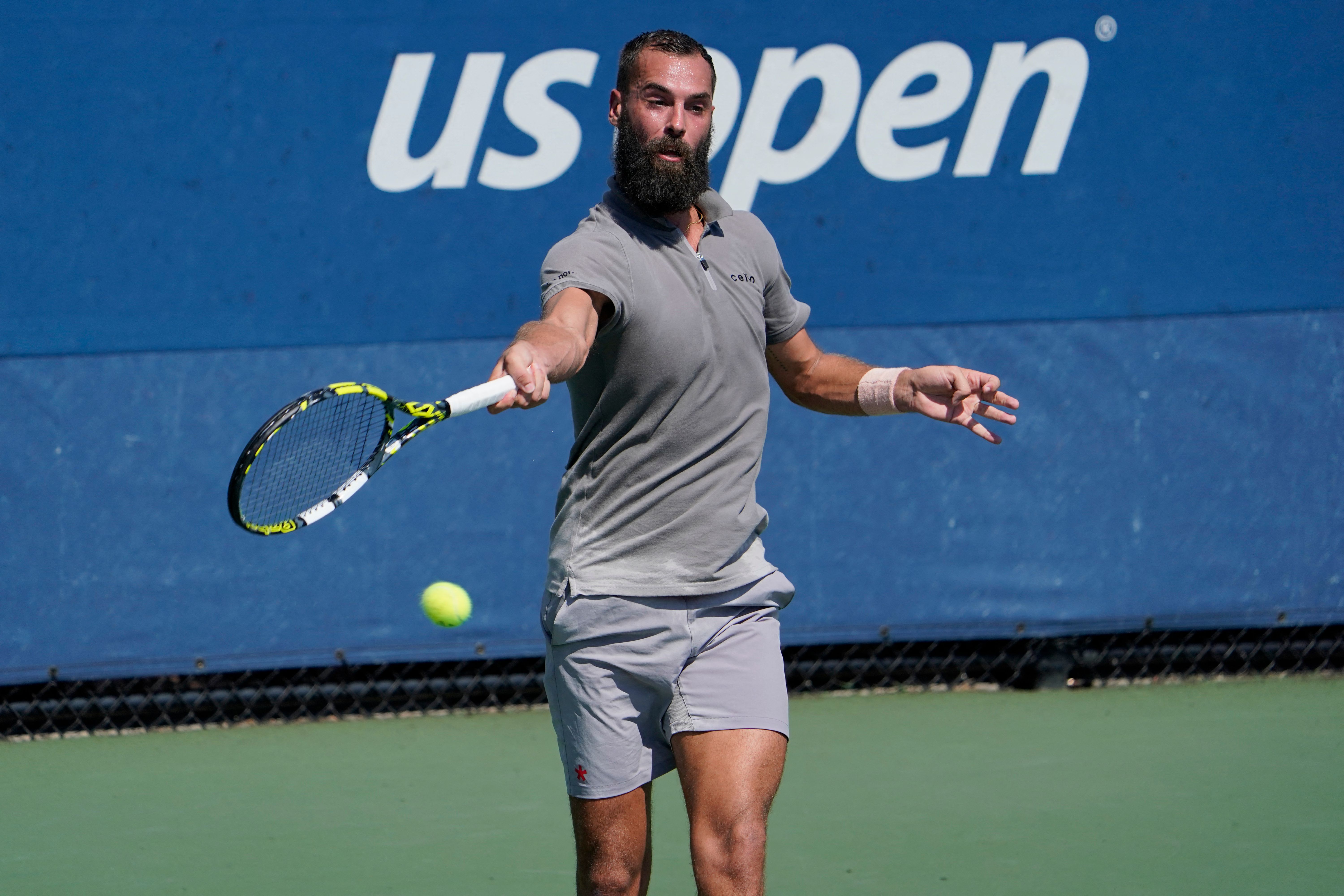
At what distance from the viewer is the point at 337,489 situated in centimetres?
248

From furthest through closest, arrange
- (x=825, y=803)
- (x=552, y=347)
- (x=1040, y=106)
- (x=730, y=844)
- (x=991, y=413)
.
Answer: (x=1040, y=106), (x=825, y=803), (x=991, y=413), (x=730, y=844), (x=552, y=347)

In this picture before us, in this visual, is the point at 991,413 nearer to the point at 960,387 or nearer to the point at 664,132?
the point at 960,387

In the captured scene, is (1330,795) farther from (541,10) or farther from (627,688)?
(541,10)

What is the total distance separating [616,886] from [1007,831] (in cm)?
171

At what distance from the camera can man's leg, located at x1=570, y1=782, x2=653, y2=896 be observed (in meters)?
2.52

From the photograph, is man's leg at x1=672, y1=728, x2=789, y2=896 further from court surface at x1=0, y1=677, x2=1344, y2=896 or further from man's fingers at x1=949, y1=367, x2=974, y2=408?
court surface at x1=0, y1=677, x2=1344, y2=896

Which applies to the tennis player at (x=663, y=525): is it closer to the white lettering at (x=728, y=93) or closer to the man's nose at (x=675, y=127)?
the man's nose at (x=675, y=127)

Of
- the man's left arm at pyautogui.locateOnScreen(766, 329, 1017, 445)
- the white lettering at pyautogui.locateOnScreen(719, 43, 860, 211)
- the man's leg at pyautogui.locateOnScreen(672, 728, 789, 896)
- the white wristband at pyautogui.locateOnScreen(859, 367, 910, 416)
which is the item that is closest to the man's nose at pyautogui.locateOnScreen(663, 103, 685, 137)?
the man's left arm at pyautogui.locateOnScreen(766, 329, 1017, 445)

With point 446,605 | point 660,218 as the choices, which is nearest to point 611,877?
point 660,218

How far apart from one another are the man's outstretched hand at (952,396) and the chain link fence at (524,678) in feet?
8.52

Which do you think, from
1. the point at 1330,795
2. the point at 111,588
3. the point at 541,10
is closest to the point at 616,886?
the point at 1330,795

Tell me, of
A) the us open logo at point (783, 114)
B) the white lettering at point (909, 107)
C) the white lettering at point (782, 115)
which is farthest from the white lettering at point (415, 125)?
the white lettering at point (909, 107)

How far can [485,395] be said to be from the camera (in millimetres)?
2107

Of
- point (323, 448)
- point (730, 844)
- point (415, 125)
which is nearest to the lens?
point (730, 844)
